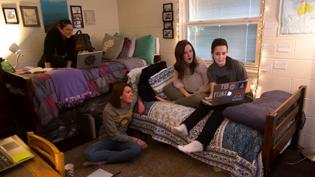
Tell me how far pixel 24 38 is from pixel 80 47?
0.69m

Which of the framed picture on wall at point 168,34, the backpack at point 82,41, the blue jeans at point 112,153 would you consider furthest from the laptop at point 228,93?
the backpack at point 82,41

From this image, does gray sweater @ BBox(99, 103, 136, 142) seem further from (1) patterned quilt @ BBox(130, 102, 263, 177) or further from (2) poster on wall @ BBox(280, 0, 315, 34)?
(2) poster on wall @ BBox(280, 0, 315, 34)

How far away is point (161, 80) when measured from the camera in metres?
2.67

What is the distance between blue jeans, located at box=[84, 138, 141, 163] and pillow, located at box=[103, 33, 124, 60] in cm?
150

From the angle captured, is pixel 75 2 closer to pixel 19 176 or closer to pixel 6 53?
pixel 6 53

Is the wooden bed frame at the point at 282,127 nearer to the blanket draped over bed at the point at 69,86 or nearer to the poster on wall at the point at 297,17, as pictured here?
the poster on wall at the point at 297,17

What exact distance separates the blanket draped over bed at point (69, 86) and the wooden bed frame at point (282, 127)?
1.96m

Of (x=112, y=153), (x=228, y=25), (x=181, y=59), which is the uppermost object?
(x=228, y=25)

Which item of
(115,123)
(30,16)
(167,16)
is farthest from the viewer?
(167,16)

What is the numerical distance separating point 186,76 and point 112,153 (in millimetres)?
1119

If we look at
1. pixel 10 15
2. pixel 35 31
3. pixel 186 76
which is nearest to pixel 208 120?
pixel 186 76

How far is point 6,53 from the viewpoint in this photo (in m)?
2.85

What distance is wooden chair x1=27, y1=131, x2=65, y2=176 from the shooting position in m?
1.00

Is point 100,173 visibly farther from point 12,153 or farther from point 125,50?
point 125,50
